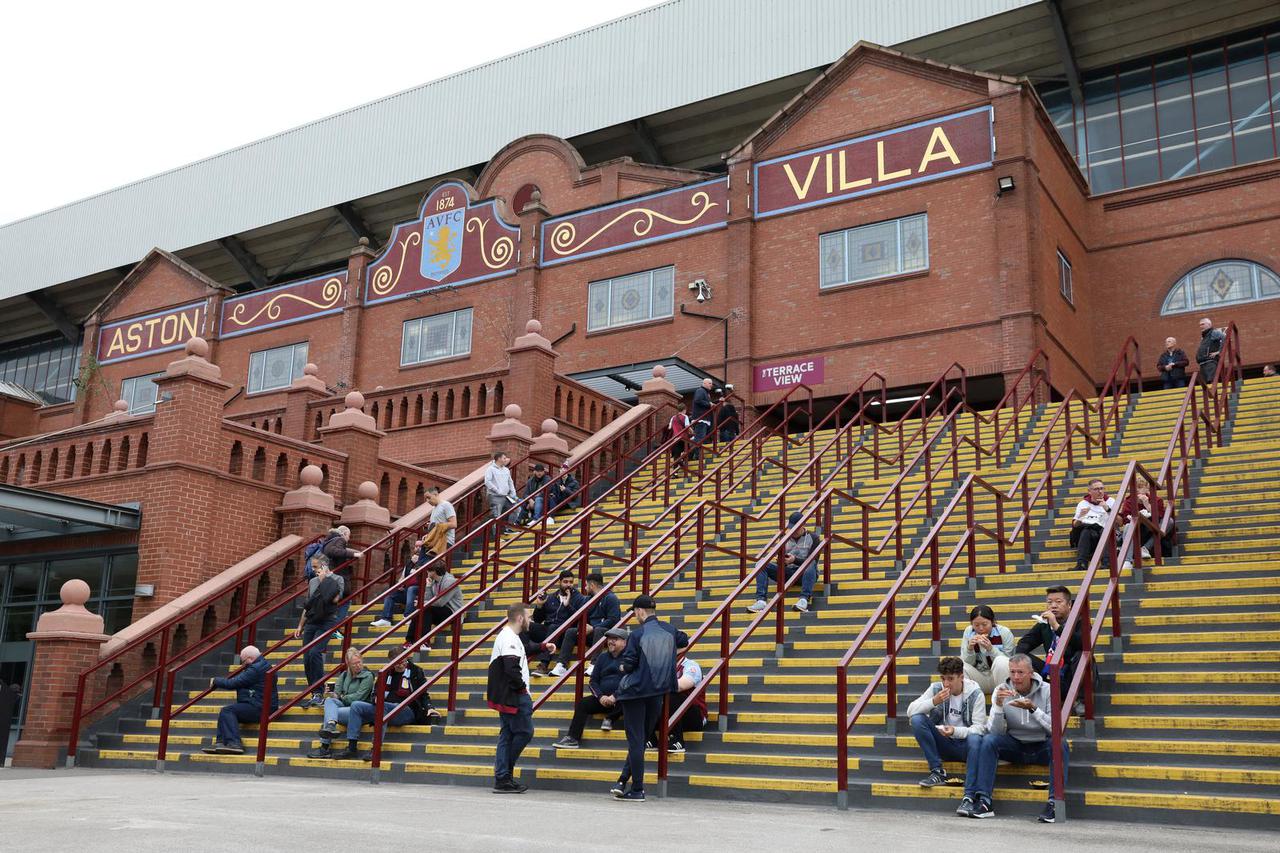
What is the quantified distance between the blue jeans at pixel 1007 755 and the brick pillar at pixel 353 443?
38.0 ft

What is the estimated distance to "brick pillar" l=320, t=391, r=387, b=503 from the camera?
17.1 m

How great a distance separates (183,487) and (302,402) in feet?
27.2

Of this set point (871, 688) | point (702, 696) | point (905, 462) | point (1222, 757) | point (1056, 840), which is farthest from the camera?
point (905, 462)

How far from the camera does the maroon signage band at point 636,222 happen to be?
84.0ft

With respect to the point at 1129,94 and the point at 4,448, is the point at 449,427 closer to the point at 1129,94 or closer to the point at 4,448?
the point at 4,448

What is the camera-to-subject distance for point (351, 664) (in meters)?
11.1

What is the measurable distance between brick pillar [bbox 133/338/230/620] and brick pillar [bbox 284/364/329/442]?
24.2ft

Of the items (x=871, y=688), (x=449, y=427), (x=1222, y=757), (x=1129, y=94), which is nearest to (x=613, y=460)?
(x=449, y=427)

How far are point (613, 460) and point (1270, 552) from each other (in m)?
11.2

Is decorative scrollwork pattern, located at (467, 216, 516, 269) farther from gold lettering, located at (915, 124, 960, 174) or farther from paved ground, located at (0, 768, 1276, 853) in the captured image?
paved ground, located at (0, 768, 1276, 853)

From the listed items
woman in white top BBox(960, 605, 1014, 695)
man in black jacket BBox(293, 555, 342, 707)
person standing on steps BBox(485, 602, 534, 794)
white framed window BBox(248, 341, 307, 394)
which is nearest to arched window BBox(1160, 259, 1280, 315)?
woman in white top BBox(960, 605, 1014, 695)

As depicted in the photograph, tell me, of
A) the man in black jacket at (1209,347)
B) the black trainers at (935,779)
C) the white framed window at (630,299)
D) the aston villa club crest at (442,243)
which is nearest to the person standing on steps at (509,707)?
the black trainers at (935,779)

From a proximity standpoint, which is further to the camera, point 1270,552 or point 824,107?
point 824,107

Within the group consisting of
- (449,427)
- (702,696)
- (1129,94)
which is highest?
(1129,94)
